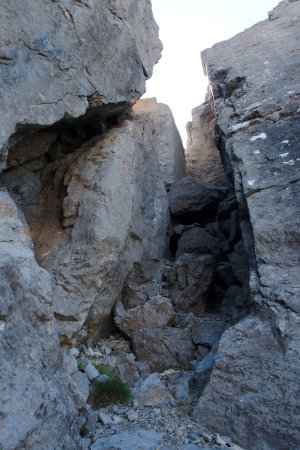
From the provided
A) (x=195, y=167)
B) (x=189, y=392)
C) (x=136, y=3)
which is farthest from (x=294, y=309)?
(x=195, y=167)

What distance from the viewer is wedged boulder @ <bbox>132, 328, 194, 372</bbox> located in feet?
21.0

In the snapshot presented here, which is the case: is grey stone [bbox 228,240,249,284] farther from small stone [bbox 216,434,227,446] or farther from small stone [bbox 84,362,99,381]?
small stone [bbox 216,434,227,446]

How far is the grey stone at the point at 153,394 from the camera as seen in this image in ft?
17.3

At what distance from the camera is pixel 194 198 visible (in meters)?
11.8

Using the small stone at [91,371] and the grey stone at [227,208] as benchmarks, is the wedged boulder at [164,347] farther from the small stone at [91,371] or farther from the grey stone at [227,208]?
the grey stone at [227,208]

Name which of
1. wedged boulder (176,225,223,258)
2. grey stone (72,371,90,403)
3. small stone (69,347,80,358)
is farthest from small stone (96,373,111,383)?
wedged boulder (176,225,223,258)

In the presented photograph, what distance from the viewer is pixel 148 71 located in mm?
8914

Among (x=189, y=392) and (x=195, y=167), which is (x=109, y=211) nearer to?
(x=189, y=392)

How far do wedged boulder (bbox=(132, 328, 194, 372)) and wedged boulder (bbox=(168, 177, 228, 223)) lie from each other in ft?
17.0

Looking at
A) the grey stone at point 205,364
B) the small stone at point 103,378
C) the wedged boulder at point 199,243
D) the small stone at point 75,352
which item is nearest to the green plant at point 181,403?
the grey stone at point 205,364

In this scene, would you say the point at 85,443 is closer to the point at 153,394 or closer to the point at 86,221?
the point at 153,394

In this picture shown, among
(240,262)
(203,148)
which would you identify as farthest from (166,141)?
(240,262)

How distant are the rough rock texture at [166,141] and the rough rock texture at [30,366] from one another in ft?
28.3

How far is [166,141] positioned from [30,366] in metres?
10.7
